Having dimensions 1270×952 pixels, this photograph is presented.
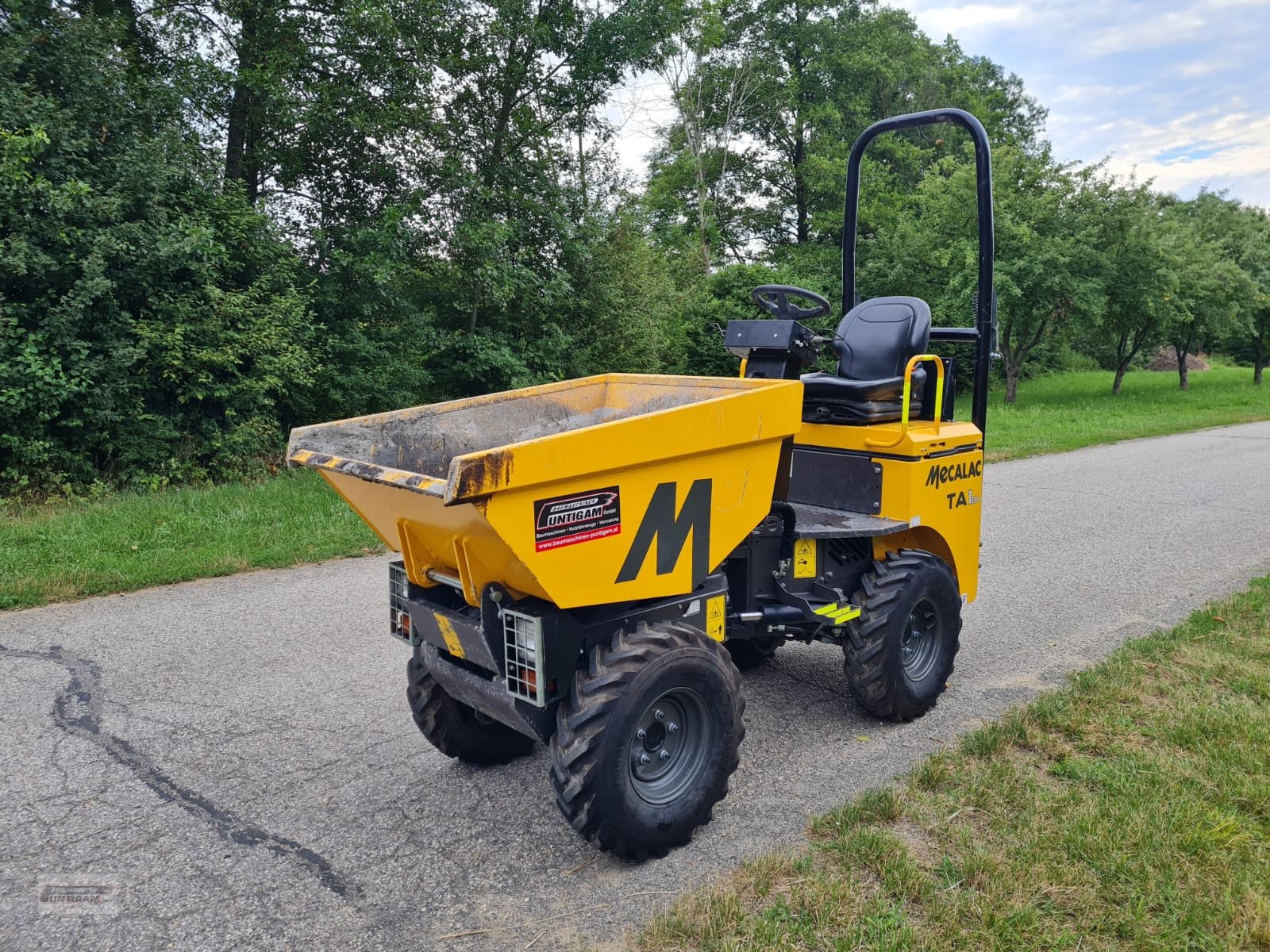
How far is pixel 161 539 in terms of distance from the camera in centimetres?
746

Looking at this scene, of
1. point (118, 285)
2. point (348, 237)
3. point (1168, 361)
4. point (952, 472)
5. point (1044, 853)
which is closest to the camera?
point (1044, 853)

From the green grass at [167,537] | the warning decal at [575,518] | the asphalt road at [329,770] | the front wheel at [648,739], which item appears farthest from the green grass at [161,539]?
the warning decal at [575,518]

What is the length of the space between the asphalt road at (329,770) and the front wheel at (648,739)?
0.17 m

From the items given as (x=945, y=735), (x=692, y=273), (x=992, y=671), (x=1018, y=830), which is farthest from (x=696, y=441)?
(x=692, y=273)

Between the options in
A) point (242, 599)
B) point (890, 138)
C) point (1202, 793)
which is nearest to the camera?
point (1202, 793)

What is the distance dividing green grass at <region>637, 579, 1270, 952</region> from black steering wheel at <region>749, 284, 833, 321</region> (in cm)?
197

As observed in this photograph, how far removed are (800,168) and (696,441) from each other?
2909 centimetres

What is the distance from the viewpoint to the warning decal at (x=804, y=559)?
4.09 meters

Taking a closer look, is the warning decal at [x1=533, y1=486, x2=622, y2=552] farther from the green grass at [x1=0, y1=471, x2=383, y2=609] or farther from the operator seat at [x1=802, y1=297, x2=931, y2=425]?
the green grass at [x1=0, y1=471, x2=383, y2=609]

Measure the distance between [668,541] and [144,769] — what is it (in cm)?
247

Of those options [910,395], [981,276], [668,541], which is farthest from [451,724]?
[981,276]

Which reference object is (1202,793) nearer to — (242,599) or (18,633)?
(242,599)

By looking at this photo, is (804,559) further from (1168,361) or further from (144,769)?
(1168,361)

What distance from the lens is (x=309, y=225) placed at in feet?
41.3
